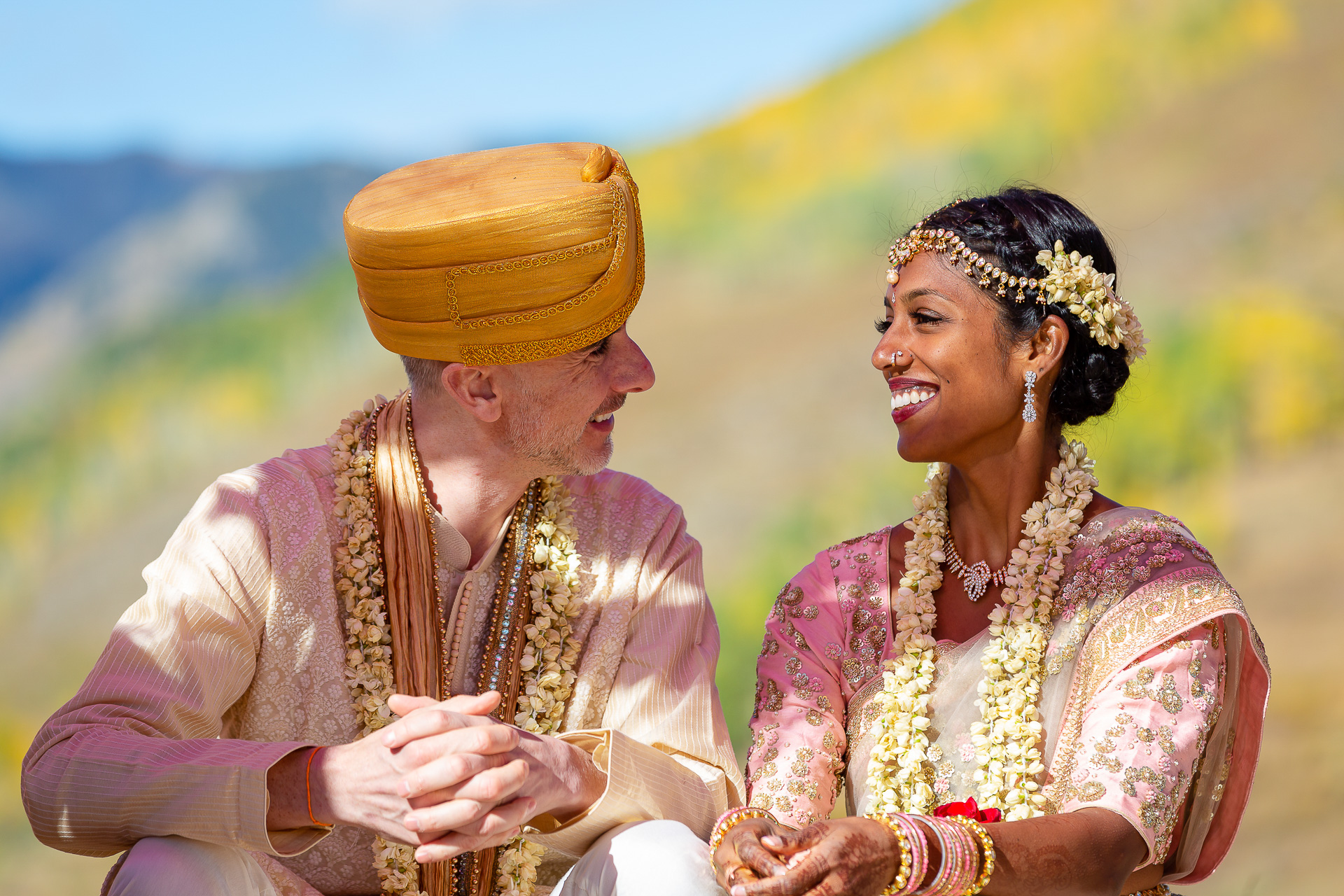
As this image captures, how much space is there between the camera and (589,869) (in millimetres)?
2506

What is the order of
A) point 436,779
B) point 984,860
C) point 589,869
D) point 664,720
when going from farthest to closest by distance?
point 664,720, point 589,869, point 984,860, point 436,779

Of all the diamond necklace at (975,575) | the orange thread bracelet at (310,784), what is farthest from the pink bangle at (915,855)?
the orange thread bracelet at (310,784)

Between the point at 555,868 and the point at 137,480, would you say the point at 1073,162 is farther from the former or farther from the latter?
the point at 555,868

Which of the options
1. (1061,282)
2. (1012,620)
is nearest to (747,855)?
(1012,620)

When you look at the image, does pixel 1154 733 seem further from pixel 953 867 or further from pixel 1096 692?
pixel 953 867

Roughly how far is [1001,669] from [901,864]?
0.69 meters

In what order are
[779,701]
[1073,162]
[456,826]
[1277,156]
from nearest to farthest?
1. [456,826]
2. [779,701]
3. [1277,156]
4. [1073,162]

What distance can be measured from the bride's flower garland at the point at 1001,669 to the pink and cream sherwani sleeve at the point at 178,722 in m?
1.25

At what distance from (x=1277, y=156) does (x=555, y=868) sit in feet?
35.9

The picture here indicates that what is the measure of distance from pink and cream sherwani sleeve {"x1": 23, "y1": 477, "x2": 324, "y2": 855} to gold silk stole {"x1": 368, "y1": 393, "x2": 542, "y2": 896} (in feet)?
0.92

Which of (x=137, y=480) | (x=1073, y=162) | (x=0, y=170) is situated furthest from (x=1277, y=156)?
(x=0, y=170)

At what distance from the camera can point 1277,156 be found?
11.6 m

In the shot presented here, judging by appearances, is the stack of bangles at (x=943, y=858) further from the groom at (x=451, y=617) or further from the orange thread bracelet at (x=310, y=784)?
the orange thread bracelet at (x=310, y=784)

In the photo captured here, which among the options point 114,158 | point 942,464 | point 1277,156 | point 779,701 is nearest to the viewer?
point 779,701
